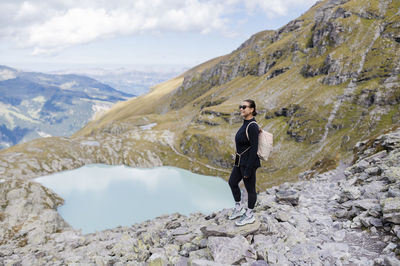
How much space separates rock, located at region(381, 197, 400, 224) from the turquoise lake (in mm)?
70596

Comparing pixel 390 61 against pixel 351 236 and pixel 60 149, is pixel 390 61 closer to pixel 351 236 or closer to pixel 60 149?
pixel 351 236

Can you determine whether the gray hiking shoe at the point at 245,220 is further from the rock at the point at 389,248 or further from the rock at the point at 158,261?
the rock at the point at 389,248

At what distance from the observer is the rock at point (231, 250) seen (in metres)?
11.3

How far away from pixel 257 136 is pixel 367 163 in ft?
63.3

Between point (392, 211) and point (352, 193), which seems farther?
point (352, 193)

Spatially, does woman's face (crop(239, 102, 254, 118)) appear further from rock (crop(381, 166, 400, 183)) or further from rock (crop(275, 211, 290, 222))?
rock (crop(381, 166, 400, 183))

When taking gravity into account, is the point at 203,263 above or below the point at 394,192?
below

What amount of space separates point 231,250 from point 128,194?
91684 millimetres

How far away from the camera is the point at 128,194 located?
96188 mm

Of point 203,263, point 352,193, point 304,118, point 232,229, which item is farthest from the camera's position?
point 304,118

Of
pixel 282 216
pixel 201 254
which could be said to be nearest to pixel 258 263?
pixel 201 254

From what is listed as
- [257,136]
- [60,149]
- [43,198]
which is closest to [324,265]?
[257,136]

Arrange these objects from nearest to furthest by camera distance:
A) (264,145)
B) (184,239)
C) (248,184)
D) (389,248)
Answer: (389,248), (264,145), (248,184), (184,239)

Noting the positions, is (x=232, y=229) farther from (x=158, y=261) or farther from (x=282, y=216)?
(x=158, y=261)
